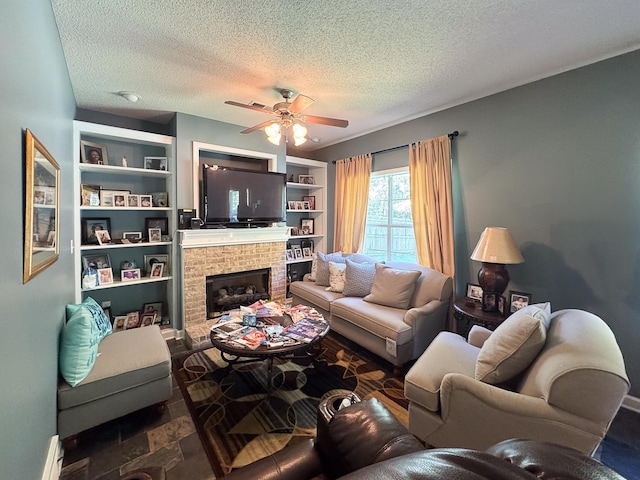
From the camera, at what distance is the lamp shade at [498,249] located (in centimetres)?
234

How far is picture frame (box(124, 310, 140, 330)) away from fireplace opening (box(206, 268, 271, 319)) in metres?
0.80

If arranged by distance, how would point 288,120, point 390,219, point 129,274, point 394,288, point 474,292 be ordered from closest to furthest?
1. point 288,120
2. point 474,292
3. point 394,288
4. point 129,274
5. point 390,219

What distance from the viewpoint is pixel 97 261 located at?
3.09 meters

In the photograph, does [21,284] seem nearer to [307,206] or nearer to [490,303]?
[490,303]

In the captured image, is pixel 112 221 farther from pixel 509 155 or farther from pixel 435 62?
pixel 509 155

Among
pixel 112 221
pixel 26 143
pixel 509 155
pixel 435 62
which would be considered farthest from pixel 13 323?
pixel 509 155

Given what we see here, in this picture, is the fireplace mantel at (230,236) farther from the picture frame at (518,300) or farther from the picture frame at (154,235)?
the picture frame at (518,300)

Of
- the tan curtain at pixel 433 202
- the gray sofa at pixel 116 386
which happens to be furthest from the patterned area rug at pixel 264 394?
the tan curtain at pixel 433 202

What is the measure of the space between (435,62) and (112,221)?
12.2ft

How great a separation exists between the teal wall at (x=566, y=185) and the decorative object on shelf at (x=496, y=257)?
1.16 ft

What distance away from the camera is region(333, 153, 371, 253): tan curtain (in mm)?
4062

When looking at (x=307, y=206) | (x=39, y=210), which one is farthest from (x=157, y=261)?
(x=307, y=206)

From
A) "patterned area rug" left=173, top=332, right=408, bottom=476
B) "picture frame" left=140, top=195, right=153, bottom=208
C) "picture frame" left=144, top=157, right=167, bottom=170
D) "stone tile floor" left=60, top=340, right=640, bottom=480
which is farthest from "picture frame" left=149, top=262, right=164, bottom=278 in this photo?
"stone tile floor" left=60, top=340, right=640, bottom=480

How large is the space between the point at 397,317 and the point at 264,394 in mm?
1367
